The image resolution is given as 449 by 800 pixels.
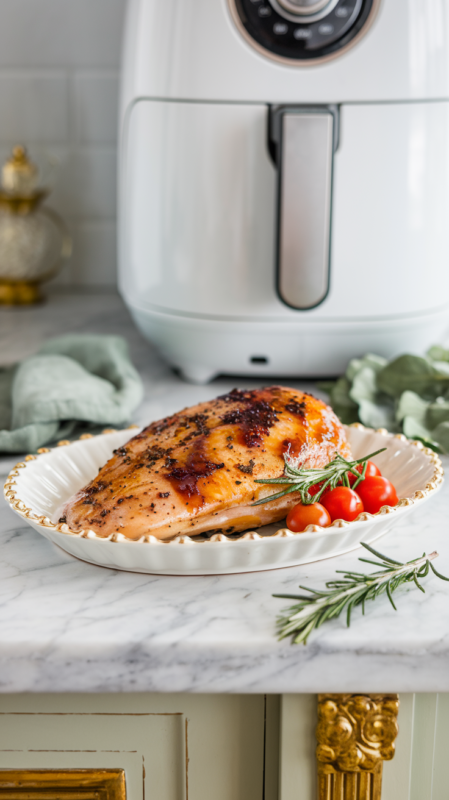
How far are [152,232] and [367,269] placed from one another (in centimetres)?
24

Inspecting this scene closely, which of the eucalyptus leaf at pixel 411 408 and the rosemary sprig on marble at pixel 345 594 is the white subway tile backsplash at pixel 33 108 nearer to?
the eucalyptus leaf at pixel 411 408

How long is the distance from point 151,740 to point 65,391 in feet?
1.21

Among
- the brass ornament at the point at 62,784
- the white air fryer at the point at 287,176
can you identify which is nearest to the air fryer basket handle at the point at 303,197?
the white air fryer at the point at 287,176

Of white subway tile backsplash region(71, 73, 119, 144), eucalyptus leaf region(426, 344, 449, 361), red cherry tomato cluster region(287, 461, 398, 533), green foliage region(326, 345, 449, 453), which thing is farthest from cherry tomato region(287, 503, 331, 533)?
white subway tile backsplash region(71, 73, 119, 144)

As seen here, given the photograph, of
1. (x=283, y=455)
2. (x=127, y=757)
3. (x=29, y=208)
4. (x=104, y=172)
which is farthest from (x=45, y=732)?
(x=104, y=172)

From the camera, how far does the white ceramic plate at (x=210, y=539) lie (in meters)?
0.45

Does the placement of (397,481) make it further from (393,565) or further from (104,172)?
(104,172)

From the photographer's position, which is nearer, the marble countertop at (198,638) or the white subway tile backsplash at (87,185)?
the marble countertop at (198,638)

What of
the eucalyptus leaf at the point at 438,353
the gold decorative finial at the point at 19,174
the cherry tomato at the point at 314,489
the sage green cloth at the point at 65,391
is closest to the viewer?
the cherry tomato at the point at 314,489

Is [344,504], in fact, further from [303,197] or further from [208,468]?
[303,197]

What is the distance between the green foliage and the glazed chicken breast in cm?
18

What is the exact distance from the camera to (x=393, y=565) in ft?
1.55

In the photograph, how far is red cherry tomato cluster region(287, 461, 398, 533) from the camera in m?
0.49

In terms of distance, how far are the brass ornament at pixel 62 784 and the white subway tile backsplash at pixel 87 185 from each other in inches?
38.4
